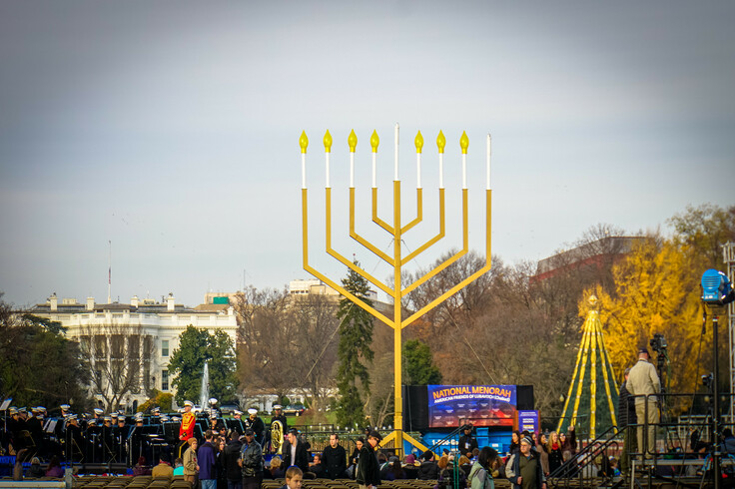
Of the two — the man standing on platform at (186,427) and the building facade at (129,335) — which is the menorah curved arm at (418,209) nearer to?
the man standing on platform at (186,427)

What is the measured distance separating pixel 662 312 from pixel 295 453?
26.4m

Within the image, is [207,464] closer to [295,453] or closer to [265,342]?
[295,453]

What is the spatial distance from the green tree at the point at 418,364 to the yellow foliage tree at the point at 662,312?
738cm

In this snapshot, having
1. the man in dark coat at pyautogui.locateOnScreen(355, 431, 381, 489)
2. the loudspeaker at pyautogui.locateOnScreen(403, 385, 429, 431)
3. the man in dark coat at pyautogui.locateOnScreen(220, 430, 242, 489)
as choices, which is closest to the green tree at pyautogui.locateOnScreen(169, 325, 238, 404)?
the loudspeaker at pyautogui.locateOnScreen(403, 385, 429, 431)

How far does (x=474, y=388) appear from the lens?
24234mm

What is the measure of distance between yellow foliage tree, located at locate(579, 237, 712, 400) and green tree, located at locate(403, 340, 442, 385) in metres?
7.38

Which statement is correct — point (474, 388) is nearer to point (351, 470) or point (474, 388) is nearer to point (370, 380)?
point (351, 470)

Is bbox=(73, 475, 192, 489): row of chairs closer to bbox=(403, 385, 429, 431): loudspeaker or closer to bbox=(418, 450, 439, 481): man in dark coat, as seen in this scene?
bbox=(418, 450, 439, 481): man in dark coat

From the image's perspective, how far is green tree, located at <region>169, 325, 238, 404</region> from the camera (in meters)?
69.8

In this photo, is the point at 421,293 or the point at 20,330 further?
the point at 421,293

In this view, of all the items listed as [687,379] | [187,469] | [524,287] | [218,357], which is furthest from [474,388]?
[218,357]

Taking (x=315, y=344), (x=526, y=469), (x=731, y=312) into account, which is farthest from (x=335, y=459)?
(x=315, y=344)

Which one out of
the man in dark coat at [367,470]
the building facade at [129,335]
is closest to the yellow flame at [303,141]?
the man in dark coat at [367,470]

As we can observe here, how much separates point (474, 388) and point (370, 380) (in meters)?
22.0
